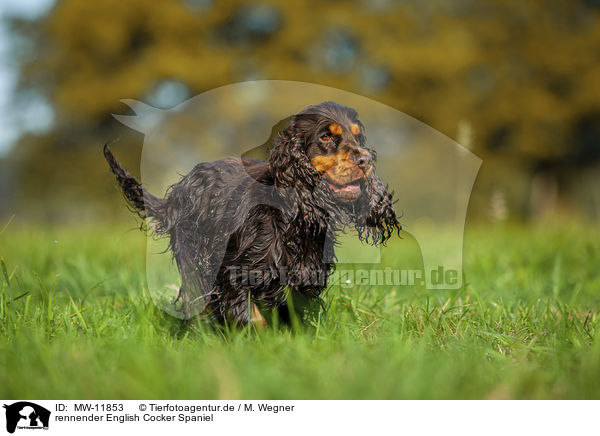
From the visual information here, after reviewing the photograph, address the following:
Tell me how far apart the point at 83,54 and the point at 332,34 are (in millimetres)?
7063

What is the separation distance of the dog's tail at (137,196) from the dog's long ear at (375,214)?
130 cm

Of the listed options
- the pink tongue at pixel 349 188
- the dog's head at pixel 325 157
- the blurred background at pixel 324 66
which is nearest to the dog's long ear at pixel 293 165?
the dog's head at pixel 325 157

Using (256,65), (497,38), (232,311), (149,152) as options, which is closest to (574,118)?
(497,38)

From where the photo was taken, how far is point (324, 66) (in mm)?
12617

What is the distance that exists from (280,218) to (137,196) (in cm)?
118

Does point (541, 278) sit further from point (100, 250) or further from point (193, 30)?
point (193, 30)

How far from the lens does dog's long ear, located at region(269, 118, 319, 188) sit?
2.42 m

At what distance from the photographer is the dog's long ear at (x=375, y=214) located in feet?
8.59

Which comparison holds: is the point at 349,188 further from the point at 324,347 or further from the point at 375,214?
the point at 324,347
